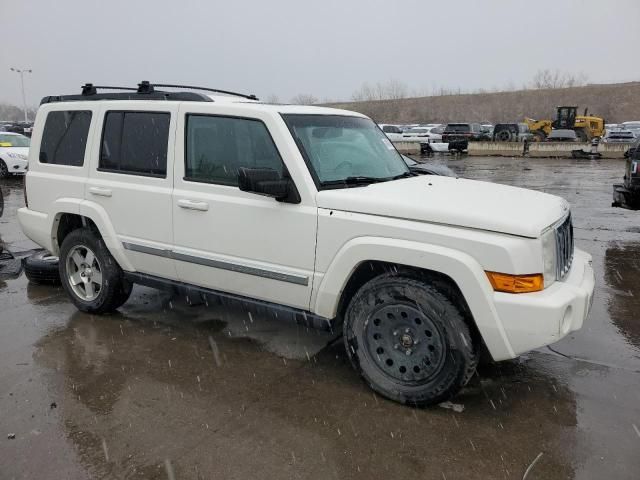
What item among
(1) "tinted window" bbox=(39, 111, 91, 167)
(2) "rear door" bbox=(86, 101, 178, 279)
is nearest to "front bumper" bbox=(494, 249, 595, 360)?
(2) "rear door" bbox=(86, 101, 178, 279)

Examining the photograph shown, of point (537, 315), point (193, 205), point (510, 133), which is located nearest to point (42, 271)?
point (193, 205)

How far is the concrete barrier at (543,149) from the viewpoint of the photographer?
27.4 metres

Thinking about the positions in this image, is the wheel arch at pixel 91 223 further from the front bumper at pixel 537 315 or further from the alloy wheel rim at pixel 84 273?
the front bumper at pixel 537 315

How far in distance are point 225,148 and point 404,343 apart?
6.35ft

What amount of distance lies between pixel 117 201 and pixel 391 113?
9730 centimetres

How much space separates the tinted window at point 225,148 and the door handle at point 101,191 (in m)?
0.89

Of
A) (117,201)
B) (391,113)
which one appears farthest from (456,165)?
(391,113)

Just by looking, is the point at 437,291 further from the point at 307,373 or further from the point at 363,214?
the point at 307,373

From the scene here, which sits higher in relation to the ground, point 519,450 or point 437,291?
point 437,291

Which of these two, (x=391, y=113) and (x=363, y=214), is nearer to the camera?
(x=363, y=214)

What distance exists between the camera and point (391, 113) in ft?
321

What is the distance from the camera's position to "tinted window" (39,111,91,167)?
15.8 ft

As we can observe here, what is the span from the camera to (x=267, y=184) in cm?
342

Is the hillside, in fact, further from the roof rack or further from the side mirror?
the side mirror
